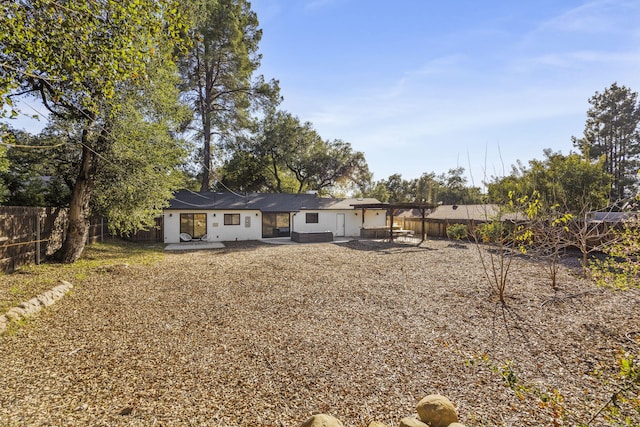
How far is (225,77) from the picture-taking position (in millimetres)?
21984

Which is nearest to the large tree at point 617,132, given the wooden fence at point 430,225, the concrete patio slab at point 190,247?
the wooden fence at point 430,225

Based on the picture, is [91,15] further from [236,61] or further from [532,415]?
[236,61]

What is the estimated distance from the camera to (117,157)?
10.2 meters

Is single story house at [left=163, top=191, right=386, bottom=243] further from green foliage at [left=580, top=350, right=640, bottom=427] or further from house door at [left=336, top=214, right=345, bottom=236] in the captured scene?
green foliage at [left=580, top=350, right=640, bottom=427]

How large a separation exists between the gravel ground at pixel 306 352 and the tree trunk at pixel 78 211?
2.82 m

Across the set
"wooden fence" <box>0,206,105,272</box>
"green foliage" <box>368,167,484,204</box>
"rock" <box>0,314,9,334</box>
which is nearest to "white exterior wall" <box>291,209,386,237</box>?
"wooden fence" <box>0,206,105,272</box>

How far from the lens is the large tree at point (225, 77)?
1983 centimetres

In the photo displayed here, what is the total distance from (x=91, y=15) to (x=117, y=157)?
718cm

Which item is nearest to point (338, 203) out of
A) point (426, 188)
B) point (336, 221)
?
point (336, 221)

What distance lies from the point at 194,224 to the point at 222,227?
1.64m

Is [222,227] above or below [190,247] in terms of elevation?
above

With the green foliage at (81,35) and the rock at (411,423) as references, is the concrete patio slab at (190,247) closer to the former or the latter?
the green foliage at (81,35)

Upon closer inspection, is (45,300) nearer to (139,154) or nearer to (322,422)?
(139,154)

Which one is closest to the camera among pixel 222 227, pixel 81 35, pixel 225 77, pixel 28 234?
pixel 81 35
